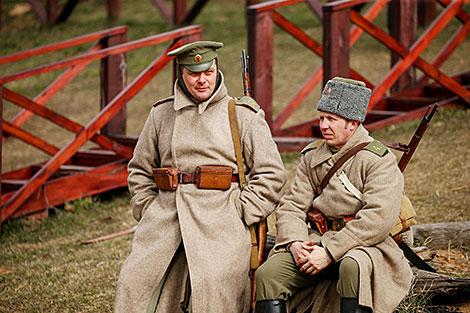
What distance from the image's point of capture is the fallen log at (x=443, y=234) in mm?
4812

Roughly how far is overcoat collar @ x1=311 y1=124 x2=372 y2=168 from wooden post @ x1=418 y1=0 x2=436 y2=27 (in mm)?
9658

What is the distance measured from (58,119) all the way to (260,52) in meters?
2.03

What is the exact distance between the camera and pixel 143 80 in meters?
7.12

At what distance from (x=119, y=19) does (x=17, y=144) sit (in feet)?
21.1

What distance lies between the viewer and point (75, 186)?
6793mm

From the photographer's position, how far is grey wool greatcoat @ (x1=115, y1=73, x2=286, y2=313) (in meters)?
3.46

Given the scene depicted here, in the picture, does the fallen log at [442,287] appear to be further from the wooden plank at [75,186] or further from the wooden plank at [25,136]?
the wooden plank at [25,136]

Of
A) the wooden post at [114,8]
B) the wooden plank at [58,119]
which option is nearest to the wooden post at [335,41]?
the wooden plank at [58,119]

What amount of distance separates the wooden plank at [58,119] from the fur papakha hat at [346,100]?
12.1 feet

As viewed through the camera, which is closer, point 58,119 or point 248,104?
point 248,104

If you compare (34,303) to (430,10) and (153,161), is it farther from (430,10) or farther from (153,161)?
(430,10)

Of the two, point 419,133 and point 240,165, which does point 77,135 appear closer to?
point 240,165

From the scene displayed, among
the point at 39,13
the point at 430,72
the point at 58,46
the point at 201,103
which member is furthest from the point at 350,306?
the point at 39,13

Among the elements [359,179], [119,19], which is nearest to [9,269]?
[359,179]
